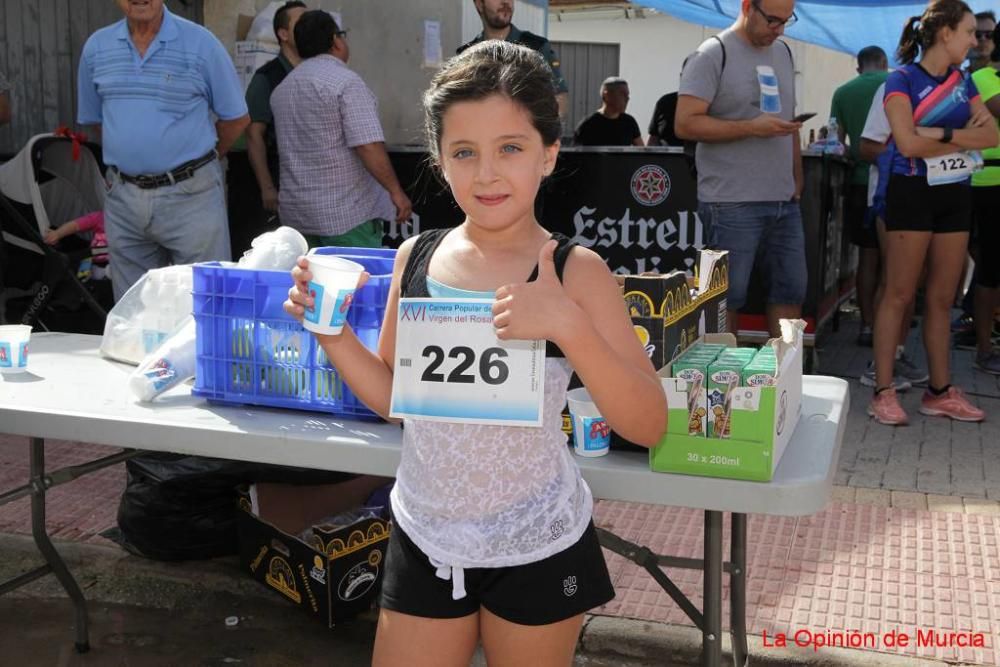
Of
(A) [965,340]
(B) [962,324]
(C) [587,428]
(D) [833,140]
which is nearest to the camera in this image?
(C) [587,428]

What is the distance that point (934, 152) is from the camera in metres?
4.86

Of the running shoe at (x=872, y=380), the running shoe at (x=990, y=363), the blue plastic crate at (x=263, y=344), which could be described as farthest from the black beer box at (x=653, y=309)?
the running shoe at (x=990, y=363)

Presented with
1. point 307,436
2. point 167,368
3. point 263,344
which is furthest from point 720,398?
point 167,368

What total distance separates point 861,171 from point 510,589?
6567 millimetres

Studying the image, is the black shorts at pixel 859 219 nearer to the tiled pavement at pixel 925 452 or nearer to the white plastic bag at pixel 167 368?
the tiled pavement at pixel 925 452

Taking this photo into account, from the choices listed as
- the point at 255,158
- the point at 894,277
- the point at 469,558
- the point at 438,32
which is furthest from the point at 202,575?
the point at 438,32

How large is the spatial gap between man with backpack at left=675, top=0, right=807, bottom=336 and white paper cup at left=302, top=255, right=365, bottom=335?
10.2 feet

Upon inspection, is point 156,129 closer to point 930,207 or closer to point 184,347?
point 184,347

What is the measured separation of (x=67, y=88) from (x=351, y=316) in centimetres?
527

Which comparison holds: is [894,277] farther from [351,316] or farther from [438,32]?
[438,32]

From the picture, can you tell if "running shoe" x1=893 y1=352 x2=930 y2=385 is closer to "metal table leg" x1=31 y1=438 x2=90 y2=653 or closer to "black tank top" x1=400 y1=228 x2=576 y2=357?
"metal table leg" x1=31 y1=438 x2=90 y2=653

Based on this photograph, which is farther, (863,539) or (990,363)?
(990,363)

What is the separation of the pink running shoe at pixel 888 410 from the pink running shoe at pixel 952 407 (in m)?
0.17

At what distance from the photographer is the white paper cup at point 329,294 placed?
6.49 feet
